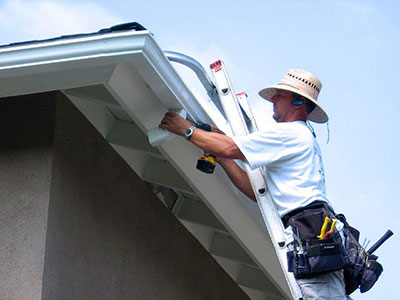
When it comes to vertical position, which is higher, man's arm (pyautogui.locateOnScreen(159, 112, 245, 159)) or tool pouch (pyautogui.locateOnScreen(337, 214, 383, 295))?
man's arm (pyautogui.locateOnScreen(159, 112, 245, 159))

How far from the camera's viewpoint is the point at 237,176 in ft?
16.5

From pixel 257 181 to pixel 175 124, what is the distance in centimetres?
60

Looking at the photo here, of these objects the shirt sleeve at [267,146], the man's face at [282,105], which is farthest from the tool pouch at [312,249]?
the man's face at [282,105]

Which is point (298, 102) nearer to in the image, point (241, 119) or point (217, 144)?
point (241, 119)

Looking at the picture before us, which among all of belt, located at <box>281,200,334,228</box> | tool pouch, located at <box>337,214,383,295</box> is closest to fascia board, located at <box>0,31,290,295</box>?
belt, located at <box>281,200,334,228</box>

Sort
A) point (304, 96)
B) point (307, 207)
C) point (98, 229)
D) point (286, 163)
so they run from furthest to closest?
point (98, 229), point (304, 96), point (286, 163), point (307, 207)

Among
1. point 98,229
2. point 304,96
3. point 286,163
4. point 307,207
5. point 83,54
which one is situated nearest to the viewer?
point 83,54

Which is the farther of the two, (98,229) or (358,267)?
(98,229)

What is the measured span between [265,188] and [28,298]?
1557 millimetres

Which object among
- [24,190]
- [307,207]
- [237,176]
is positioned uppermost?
[307,207]

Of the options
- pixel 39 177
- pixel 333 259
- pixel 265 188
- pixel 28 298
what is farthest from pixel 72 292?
pixel 333 259

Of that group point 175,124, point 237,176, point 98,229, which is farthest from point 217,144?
A: point 98,229

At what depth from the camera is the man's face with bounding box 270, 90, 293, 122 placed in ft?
16.4

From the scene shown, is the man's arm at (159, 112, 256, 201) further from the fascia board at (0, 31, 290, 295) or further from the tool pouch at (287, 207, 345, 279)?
the tool pouch at (287, 207, 345, 279)
